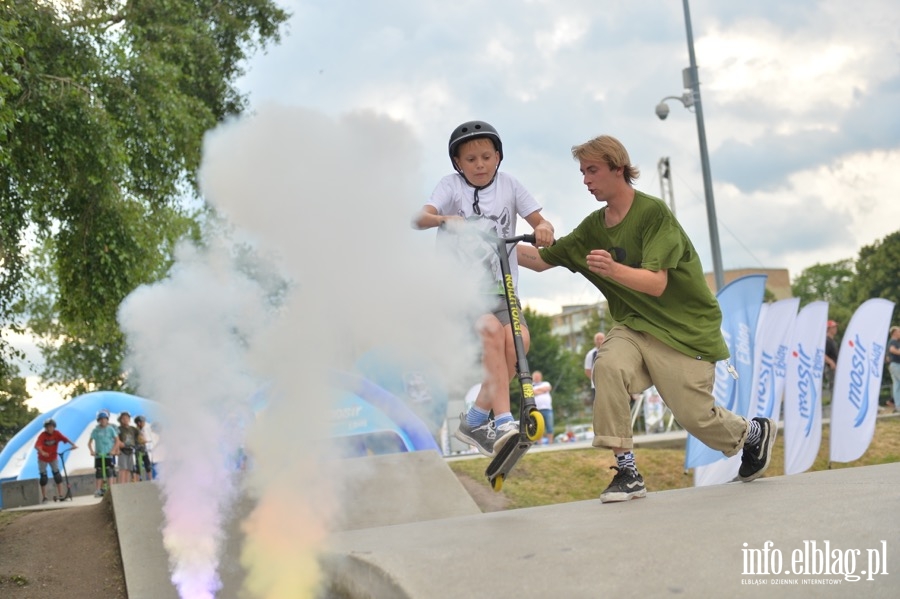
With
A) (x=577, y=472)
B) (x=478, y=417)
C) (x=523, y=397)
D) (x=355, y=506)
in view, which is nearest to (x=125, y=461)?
(x=577, y=472)

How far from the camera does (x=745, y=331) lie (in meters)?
11.5

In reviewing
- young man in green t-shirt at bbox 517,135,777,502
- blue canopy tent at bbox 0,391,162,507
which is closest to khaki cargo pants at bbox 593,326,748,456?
young man in green t-shirt at bbox 517,135,777,502

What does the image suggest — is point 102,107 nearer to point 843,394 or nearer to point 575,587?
point 575,587

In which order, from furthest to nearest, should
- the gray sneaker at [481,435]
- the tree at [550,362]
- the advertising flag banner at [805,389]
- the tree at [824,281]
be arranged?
the tree at [824,281], the tree at [550,362], the advertising flag banner at [805,389], the gray sneaker at [481,435]

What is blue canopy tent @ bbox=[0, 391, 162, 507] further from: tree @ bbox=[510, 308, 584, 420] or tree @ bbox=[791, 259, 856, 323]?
tree @ bbox=[791, 259, 856, 323]

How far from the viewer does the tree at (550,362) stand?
6147 centimetres

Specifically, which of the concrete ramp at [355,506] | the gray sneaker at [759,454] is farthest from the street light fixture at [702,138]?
the gray sneaker at [759,454]

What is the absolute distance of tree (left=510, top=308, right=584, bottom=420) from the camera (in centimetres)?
6147

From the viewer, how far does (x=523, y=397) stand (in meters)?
5.21

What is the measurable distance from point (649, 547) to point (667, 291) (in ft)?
7.42

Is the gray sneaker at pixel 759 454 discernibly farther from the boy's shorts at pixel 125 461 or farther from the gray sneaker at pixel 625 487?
the boy's shorts at pixel 125 461

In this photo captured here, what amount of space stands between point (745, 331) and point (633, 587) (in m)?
9.03

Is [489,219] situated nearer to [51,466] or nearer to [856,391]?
[856,391]
